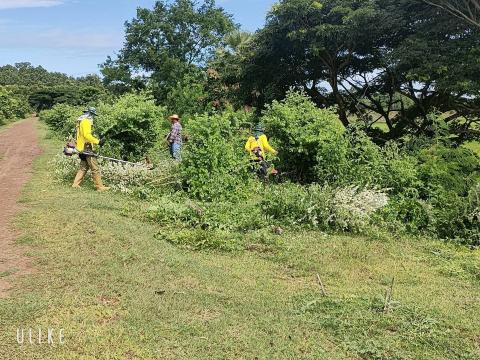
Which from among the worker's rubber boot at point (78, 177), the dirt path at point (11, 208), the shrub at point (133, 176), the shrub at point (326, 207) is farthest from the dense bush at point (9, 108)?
the shrub at point (326, 207)

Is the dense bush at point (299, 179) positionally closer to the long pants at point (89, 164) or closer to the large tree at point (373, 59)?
the long pants at point (89, 164)

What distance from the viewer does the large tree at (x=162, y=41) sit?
37.5m

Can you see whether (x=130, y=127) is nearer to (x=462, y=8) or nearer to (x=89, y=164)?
(x=89, y=164)

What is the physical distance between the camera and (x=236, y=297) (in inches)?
205

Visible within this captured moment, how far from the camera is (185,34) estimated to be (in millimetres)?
38469

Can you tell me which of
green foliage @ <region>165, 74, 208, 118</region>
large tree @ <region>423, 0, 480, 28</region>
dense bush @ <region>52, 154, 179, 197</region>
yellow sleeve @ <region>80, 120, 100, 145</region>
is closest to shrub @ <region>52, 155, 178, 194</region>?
dense bush @ <region>52, 154, 179, 197</region>

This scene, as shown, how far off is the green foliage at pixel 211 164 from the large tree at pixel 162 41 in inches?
1110

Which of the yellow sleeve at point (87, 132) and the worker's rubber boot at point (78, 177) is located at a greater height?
the yellow sleeve at point (87, 132)

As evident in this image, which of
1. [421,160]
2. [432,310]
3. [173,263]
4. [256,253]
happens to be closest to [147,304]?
[173,263]

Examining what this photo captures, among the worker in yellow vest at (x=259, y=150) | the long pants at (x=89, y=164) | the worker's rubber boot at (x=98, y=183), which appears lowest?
the worker's rubber boot at (x=98, y=183)

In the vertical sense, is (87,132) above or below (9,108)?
below

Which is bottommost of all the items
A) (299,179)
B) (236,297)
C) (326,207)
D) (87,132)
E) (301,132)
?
(236,297)

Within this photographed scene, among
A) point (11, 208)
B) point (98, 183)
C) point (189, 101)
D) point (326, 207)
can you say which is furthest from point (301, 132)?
point (189, 101)

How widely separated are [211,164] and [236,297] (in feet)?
15.5
